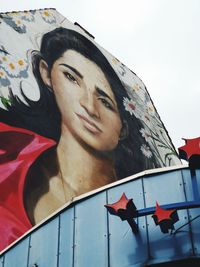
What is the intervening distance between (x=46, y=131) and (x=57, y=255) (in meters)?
8.49

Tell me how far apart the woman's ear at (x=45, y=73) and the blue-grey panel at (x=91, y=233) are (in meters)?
9.95

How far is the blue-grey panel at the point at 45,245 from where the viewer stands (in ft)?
25.8

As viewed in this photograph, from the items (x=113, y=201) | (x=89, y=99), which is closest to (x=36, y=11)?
(x=89, y=99)

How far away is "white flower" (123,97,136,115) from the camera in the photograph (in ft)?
69.2

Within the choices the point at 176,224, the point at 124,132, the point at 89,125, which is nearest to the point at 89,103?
the point at 89,125

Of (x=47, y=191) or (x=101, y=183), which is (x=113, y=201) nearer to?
(x=47, y=191)

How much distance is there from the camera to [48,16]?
20672 millimetres

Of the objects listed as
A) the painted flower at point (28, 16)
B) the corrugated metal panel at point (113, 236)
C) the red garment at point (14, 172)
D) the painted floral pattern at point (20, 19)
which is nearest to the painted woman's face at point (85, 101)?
the painted floral pattern at point (20, 19)

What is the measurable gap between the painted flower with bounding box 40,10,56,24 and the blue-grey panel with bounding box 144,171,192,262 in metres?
13.6

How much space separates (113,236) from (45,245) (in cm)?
Answer: 111

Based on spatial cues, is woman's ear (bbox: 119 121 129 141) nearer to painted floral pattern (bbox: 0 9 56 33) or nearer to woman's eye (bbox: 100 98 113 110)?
woman's eye (bbox: 100 98 113 110)

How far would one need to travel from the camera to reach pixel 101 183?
1664cm

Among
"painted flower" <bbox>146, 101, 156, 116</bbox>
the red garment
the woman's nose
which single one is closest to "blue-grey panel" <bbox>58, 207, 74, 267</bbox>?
the red garment

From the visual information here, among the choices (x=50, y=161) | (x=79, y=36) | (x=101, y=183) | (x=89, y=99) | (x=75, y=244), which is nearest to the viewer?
(x=75, y=244)
